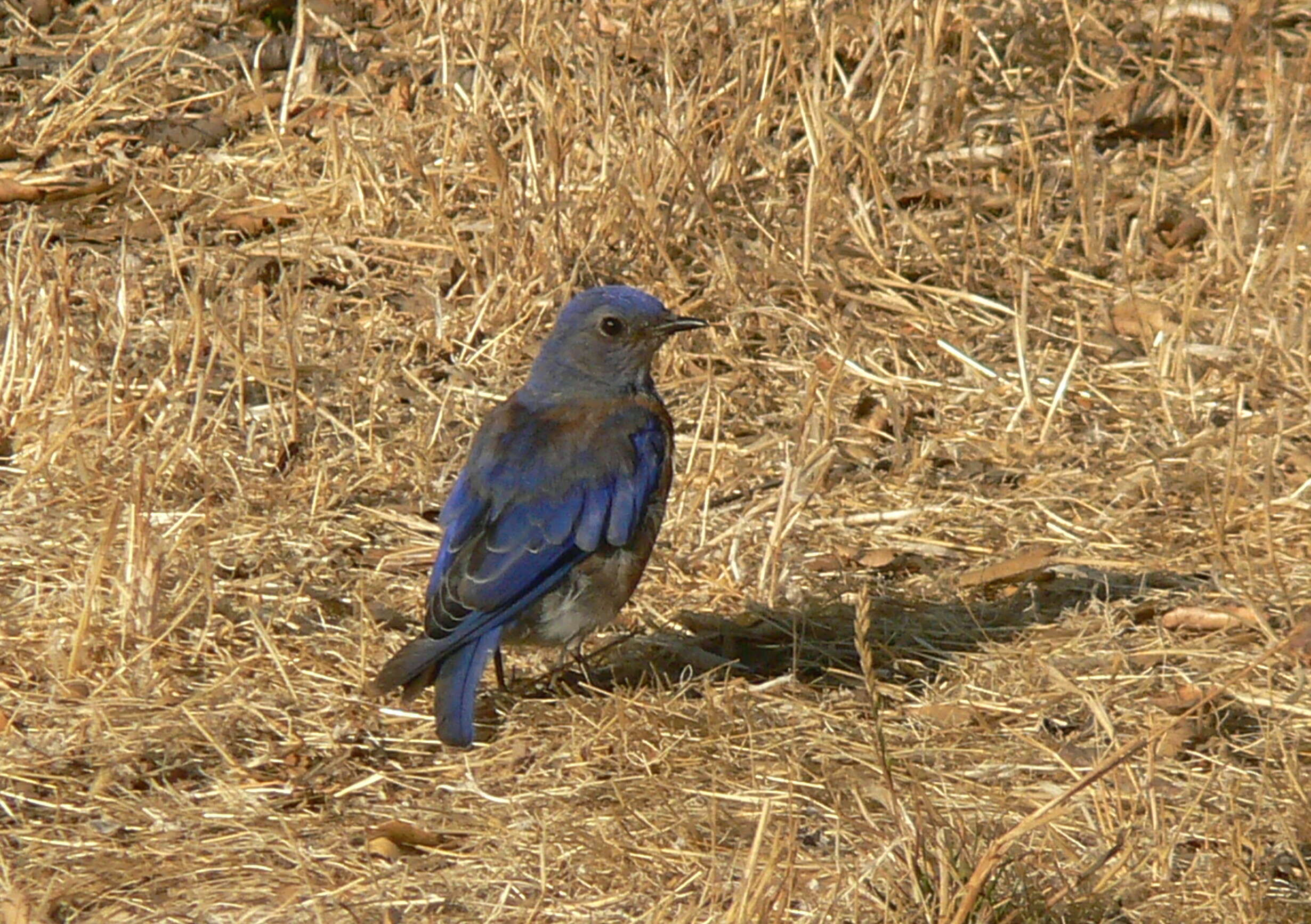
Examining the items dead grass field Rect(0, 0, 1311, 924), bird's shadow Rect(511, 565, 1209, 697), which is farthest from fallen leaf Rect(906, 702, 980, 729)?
bird's shadow Rect(511, 565, 1209, 697)

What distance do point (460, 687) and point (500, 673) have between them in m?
0.50

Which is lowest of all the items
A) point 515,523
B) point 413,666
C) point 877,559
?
point 877,559

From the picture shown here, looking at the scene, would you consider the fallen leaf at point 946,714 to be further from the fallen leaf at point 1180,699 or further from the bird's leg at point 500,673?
the bird's leg at point 500,673

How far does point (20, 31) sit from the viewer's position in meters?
8.83

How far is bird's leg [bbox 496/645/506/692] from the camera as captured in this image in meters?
5.13

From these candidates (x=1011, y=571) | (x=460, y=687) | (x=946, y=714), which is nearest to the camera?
(x=460, y=687)

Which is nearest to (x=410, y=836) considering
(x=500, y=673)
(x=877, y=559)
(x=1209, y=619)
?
(x=500, y=673)

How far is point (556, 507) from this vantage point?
5.04m

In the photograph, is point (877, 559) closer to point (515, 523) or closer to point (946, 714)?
point (946, 714)

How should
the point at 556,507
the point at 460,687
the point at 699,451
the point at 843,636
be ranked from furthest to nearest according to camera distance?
the point at 699,451 < the point at 843,636 < the point at 556,507 < the point at 460,687

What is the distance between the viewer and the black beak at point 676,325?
18.1ft

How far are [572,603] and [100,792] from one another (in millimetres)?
1258

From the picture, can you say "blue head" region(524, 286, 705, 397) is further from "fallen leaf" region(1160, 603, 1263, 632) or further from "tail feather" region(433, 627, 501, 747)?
"fallen leaf" region(1160, 603, 1263, 632)

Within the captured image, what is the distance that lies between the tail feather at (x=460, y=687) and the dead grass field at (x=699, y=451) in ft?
0.39
